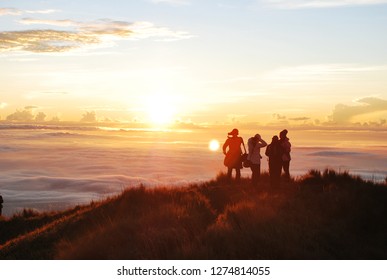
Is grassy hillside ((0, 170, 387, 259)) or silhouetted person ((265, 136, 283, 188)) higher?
silhouetted person ((265, 136, 283, 188))

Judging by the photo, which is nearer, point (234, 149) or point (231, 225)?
point (231, 225)

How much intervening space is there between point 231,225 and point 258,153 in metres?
7.15

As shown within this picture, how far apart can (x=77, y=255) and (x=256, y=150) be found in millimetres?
9462

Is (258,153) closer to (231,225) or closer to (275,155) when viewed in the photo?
(275,155)

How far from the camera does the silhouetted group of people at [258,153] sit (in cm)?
2002

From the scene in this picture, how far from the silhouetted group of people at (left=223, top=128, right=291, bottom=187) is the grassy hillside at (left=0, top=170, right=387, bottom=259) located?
619 mm

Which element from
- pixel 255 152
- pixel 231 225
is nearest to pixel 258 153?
pixel 255 152

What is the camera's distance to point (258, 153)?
67.3 feet

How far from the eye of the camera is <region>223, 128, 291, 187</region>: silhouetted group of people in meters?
20.0

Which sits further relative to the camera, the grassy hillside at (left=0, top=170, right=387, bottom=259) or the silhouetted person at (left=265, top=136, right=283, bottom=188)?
the silhouetted person at (left=265, top=136, right=283, bottom=188)

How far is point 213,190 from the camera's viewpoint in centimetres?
2033

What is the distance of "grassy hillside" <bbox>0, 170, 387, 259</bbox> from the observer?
1232 centimetres

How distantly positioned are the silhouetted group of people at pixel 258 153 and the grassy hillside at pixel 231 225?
62 centimetres

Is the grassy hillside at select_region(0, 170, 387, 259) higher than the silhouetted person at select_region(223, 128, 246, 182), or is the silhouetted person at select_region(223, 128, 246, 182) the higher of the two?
the silhouetted person at select_region(223, 128, 246, 182)
